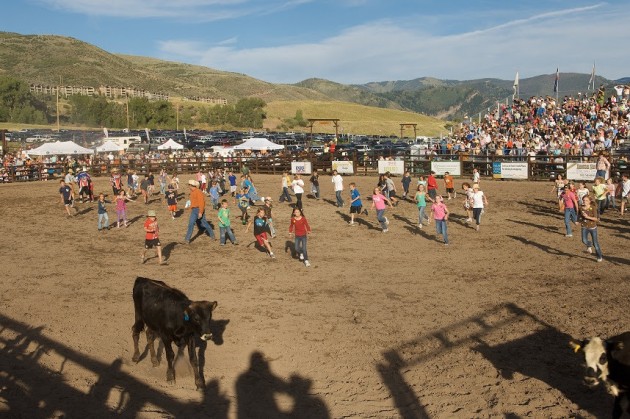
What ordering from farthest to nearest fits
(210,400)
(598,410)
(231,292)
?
(231,292) → (210,400) → (598,410)

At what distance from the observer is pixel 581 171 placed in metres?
27.1

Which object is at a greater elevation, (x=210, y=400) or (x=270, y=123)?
(x=270, y=123)

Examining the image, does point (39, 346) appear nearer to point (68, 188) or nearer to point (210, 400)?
point (210, 400)

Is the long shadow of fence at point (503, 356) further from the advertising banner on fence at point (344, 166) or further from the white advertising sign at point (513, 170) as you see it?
the advertising banner on fence at point (344, 166)

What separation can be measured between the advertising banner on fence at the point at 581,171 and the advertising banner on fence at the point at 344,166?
12300 millimetres

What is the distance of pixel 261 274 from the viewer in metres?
13.4

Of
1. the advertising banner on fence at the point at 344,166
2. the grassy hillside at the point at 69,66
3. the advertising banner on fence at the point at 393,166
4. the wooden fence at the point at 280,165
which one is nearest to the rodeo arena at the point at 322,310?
the wooden fence at the point at 280,165

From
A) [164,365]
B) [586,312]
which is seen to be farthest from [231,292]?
[586,312]

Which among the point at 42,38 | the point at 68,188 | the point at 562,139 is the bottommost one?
the point at 68,188

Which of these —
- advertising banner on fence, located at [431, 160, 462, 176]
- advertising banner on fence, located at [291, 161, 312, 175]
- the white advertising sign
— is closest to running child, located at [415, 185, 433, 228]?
the white advertising sign

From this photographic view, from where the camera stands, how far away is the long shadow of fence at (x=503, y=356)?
7266mm

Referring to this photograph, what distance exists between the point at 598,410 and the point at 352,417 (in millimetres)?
2977

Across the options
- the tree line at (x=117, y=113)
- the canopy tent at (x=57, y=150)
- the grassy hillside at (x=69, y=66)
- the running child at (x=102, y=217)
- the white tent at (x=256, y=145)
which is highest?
the grassy hillside at (x=69, y=66)

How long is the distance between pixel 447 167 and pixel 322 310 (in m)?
22.4
